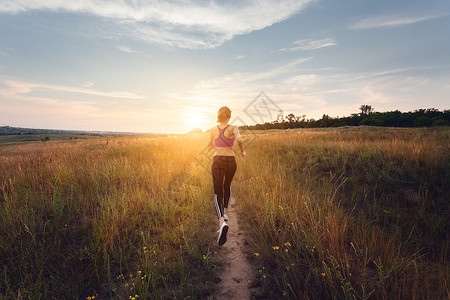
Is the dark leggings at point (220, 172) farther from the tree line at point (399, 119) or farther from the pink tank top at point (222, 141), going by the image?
the tree line at point (399, 119)

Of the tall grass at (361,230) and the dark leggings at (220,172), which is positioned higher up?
the dark leggings at (220,172)

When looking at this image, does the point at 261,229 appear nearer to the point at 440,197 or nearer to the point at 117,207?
the point at 117,207

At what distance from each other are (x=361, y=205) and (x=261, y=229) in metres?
2.98

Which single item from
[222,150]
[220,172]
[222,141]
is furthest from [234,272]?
[222,141]

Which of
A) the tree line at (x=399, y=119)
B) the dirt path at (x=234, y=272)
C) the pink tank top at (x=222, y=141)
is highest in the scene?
the tree line at (x=399, y=119)

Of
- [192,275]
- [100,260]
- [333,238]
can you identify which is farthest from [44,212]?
[333,238]

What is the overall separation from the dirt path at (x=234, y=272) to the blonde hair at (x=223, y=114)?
2557 mm

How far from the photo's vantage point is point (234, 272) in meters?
2.80

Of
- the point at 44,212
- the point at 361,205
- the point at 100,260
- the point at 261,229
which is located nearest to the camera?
the point at 100,260

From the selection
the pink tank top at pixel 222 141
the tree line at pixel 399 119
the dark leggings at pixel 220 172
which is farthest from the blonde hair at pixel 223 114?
the tree line at pixel 399 119

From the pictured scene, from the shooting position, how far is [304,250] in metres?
2.62

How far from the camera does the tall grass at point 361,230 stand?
84.0 inches

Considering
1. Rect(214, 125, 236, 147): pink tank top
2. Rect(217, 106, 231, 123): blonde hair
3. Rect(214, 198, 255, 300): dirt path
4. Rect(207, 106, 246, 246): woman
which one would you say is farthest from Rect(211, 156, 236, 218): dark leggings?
Rect(217, 106, 231, 123): blonde hair

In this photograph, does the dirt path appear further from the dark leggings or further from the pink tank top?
the pink tank top
